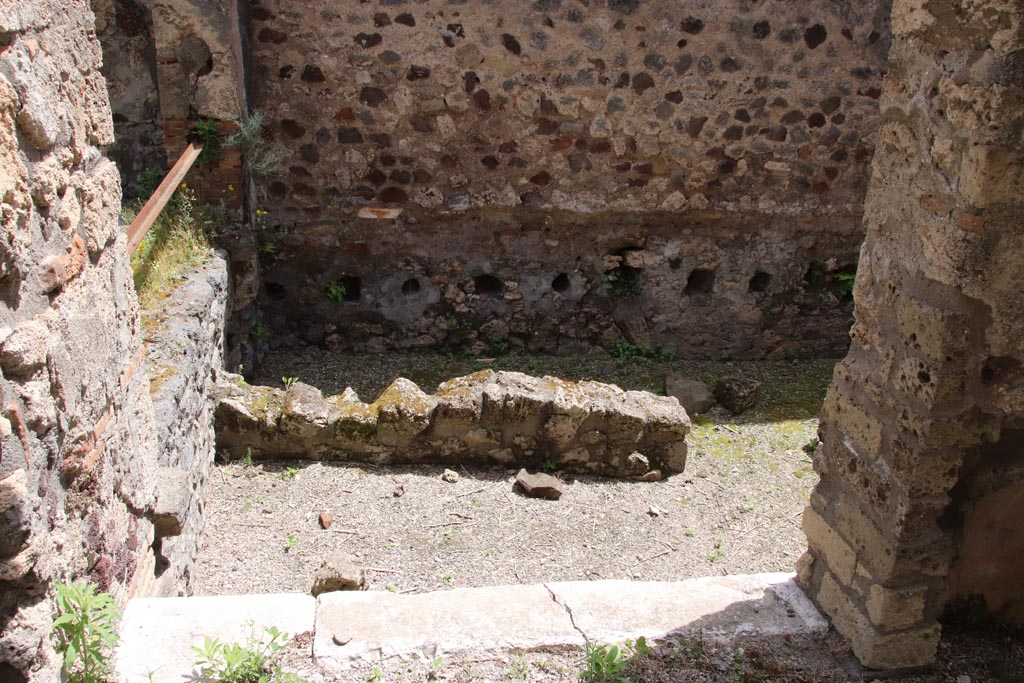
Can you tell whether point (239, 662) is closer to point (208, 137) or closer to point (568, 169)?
point (208, 137)

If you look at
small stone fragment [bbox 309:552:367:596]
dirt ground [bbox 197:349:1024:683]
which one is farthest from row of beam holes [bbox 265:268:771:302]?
small stone fragment [bbox 309:552:367:596]

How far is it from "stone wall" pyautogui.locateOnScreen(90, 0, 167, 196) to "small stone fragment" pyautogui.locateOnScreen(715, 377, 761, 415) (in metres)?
4.50

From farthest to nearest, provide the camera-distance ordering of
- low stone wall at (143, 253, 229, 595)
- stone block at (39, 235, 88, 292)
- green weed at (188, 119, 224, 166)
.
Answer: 1. green weed at (188, 119, 224, 166)
2. low stone wall at (143, 253, 229, 595)
3. stone block at (39, 235, 88, 292)

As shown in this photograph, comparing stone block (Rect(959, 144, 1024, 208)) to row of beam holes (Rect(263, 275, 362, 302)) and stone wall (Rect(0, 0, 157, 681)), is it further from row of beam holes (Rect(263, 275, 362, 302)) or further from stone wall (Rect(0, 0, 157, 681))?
row of beam holes (Rect(263, 275, 362, 302))

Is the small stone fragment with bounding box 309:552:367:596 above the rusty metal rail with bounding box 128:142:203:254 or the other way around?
the other way around

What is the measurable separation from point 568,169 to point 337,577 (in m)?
3.71

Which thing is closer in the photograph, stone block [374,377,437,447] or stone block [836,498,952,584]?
stone block [836,498,952,584]

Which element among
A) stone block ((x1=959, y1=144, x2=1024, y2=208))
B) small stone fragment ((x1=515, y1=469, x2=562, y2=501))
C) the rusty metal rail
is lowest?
small stone fragment ((x1=515, y1=469, x2=562, y2=501))

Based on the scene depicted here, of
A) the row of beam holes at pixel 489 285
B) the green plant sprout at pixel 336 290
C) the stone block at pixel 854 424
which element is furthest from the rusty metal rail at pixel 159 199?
the stone block at pixel 854 424

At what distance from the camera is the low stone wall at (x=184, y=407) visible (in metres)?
3.11

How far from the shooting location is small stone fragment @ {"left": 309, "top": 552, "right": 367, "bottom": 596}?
3.52 metres

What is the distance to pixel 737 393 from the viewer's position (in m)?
5.70

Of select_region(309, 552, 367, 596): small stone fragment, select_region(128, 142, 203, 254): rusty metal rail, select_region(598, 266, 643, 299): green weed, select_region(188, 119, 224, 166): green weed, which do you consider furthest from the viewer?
select_region(598, 266, 643, 299): green weed

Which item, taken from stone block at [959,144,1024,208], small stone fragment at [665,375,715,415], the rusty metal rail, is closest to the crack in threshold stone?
stone block at [959,144,1024,208]
